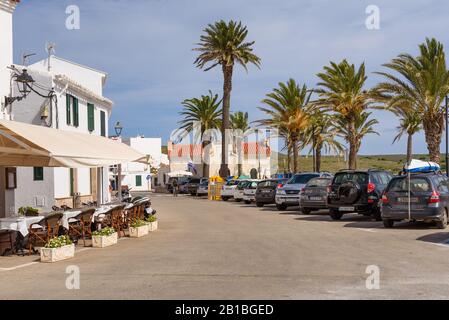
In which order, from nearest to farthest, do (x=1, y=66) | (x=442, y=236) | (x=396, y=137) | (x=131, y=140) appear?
(x=442, y=236) → (x=1, y=66) → (x=396, y=137) → (x=131, y=140)

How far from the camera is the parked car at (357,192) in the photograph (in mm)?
20594

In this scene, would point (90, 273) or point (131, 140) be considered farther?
point (131, 140)

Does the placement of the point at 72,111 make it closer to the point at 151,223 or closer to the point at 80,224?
the point at 151,223

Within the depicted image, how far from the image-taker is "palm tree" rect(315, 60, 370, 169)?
40969mm

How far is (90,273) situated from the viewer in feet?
34.2

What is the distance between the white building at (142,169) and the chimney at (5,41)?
186 feet

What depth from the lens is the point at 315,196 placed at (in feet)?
80.6

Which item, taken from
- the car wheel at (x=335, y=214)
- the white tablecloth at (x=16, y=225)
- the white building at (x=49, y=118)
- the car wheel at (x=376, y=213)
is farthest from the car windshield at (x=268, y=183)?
the white tablecloth at (x=16, y=225)

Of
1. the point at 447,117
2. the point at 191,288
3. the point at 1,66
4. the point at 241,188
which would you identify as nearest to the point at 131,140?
the point at 241,188

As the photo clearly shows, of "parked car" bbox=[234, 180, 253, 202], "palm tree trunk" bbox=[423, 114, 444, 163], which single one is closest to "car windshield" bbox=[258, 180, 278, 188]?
"parked car" bbox=[234, 180, 253, 202]

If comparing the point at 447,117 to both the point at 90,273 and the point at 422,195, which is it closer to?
the point at 422,195

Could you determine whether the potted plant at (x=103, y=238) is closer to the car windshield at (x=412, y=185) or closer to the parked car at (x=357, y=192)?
the car windshield at (x=412, y=185)

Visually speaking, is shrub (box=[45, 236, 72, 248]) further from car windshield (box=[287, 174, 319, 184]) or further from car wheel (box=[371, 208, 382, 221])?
car windshield (box=[287, 174, 319, 184])

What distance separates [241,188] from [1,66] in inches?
888
